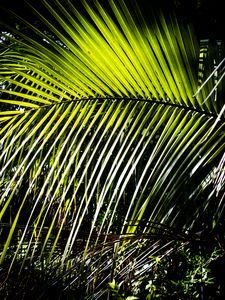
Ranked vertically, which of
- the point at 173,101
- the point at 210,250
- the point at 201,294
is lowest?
the point at 201,294

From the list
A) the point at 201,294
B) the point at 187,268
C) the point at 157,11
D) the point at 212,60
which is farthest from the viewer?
the point at 187,268

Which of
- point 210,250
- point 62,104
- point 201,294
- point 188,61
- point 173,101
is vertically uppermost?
point 188,61

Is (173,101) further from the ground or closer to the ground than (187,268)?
further from the ground

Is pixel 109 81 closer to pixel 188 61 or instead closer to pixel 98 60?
pixel 98 60

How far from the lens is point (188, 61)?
39.0 inches

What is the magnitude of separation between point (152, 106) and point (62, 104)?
272 mm

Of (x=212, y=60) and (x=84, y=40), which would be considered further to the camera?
(x=212, y=60)

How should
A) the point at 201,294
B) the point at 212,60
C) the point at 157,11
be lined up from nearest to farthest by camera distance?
the point at 157,11 < the point at 212,60 < the point at 201,294

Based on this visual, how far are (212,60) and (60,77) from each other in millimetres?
447

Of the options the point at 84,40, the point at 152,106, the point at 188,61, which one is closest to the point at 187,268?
the point at 152,106

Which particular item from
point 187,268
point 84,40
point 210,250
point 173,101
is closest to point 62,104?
point 84,40

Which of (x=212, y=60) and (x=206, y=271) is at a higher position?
(x=212, y=60)

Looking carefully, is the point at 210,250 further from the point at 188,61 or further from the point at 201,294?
the point at 188,61

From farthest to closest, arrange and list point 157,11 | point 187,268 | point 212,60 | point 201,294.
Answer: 1. point 187,268
2. point 201,294
3. point 212,60
4. point 157,11
